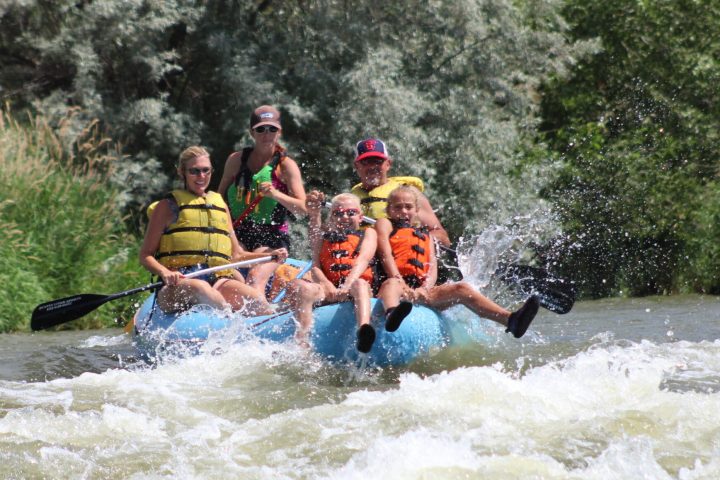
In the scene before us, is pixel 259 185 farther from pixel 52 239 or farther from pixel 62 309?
pixel 52 239

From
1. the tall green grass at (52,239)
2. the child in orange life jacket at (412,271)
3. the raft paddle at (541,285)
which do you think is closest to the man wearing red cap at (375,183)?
the raft paddle at (541,285)

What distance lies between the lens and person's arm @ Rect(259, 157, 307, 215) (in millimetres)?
6723

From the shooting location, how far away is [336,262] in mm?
6180

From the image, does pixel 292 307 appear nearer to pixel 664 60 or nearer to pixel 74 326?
pixel 74 326

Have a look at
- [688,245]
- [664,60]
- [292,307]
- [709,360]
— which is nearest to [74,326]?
[292,307]

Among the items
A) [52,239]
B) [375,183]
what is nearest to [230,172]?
[375,183]

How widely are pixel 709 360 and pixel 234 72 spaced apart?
5993mm

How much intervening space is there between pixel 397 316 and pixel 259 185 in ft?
5.35

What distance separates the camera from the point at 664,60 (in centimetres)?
1269

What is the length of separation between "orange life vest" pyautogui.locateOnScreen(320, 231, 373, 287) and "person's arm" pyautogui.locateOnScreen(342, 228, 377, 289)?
0.06m

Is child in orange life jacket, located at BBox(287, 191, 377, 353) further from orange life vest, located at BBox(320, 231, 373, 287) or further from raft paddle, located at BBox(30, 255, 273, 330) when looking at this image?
raft paddle, located at BBox(30, 255, 273, 330)

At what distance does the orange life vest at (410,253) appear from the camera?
628 cm

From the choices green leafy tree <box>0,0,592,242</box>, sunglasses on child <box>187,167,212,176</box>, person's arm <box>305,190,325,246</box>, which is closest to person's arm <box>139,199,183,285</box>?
sunglasses on child <box>187,167,212,176</box>

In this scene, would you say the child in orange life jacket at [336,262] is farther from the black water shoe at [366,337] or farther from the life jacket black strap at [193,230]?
the life jacket black strap at [193,230]
